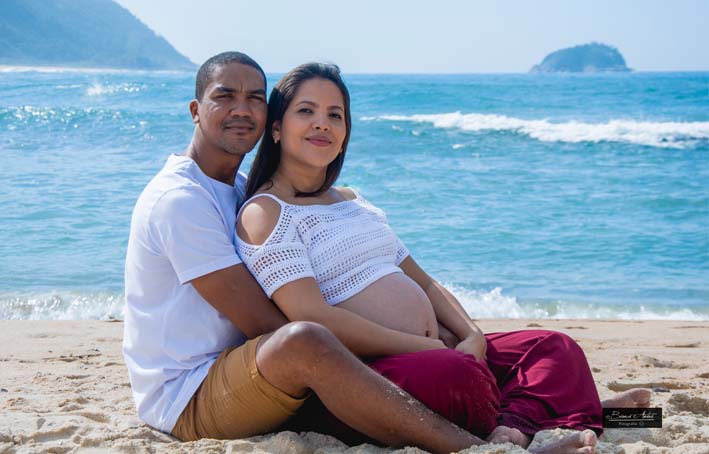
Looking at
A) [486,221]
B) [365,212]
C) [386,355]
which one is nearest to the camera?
[386,355]

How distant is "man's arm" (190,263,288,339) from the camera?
2.85m

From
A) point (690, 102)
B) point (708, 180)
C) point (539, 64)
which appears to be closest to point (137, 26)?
point (539, 64)

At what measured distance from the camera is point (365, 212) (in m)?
3.47

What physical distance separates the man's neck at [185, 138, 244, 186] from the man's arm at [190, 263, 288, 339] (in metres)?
0.59

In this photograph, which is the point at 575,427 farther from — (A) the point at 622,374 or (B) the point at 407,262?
(A) the point at 622,374

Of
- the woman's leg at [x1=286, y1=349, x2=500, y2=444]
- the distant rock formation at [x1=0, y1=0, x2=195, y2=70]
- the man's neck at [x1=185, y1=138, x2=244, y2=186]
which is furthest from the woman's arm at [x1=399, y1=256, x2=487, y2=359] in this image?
the distant rock formation at [x1=0, y1=0, x2=195, y2=70]

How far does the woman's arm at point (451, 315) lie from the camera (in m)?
3.42

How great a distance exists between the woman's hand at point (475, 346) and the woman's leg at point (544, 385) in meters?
0.13

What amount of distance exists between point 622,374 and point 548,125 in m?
17.8

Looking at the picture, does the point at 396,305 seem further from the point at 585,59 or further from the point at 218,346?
the point at 585,59

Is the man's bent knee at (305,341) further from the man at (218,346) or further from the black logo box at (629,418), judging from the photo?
the black logo box at (629,418)

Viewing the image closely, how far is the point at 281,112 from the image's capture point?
3.40m

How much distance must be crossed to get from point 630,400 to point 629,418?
15 cm

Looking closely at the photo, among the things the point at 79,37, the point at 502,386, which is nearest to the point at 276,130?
the point at 502,386
